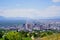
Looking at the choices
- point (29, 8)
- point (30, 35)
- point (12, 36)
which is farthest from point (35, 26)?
point (12, 36)

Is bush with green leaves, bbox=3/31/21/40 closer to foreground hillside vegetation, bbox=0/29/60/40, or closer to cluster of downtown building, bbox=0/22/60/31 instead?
foreground hillside vegetation, bbox=0/29/60/40

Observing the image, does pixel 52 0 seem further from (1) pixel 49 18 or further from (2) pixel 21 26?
(2) pixel 21 26

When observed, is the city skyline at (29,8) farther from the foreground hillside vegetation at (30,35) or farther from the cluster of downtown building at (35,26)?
the foreground hillside vegetation at (30,35)

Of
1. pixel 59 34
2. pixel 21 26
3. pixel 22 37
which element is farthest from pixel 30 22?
pixel 59 34

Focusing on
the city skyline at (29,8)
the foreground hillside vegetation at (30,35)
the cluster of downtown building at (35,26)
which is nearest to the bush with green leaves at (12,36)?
the foreground hillside vegetation at (30,35)

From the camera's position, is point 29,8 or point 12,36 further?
point 29,8

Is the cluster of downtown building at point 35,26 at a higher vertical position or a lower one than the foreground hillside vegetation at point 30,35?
higher

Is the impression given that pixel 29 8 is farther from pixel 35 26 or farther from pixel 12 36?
pixel 12 36
